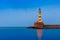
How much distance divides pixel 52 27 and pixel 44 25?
580cm

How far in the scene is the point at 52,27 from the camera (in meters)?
49.5

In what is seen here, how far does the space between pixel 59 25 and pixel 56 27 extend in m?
0.91

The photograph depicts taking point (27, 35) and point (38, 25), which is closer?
point (27, 35)

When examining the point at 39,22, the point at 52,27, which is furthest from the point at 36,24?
the point at 52,27

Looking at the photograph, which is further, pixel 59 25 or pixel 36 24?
pixel 59 25

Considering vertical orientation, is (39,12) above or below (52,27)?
above

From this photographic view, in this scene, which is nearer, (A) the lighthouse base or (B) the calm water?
(B) the calm water

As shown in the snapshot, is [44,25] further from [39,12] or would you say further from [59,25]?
[59,25]

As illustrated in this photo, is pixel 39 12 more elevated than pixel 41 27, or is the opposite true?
pixel 39 12

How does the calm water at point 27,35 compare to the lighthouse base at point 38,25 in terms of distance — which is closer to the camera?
the calm water at point 27,35

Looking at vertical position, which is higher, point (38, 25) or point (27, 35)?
point (38, 25)

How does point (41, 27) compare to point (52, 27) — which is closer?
point (41, 27)

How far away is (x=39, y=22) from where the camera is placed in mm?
43188

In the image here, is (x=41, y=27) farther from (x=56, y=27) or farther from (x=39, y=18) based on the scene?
(x=56, y=27)
